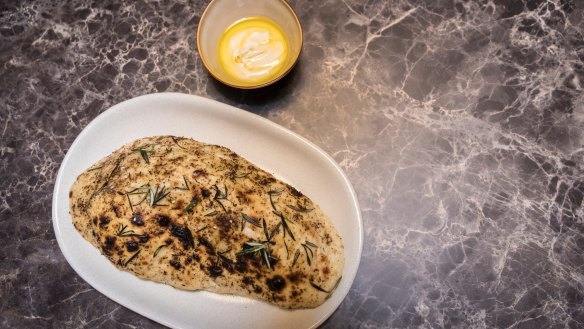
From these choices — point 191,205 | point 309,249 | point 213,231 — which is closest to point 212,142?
point 191,205

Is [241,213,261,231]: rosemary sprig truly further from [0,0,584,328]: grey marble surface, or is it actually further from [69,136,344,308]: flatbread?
[0,0,584,328]: grey marble surface

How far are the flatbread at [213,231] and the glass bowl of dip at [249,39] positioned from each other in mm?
673

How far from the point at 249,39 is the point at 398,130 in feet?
3.93

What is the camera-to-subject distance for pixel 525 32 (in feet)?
12.1

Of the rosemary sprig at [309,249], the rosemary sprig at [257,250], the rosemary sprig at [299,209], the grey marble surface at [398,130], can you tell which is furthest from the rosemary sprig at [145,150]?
the rosemary sprig at [309,249]

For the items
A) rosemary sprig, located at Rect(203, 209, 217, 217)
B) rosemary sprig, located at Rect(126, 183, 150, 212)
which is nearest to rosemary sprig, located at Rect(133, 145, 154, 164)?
rosemary sprig, located at Rect(126, 183, 150, 212)

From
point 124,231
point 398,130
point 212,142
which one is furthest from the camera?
point 398,130

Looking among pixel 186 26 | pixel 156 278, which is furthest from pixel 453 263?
pixel 186 26

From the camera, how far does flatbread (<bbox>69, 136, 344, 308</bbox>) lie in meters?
3.01

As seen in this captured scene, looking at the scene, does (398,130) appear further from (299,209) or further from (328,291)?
(328,291)

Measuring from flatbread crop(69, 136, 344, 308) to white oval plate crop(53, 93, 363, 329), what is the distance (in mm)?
99

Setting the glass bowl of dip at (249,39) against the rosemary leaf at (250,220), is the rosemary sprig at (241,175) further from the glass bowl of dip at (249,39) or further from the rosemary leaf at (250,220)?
the glass bowl of dip at (249,39)

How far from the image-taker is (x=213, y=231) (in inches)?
119

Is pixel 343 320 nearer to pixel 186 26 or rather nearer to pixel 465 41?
pixel 465 41
